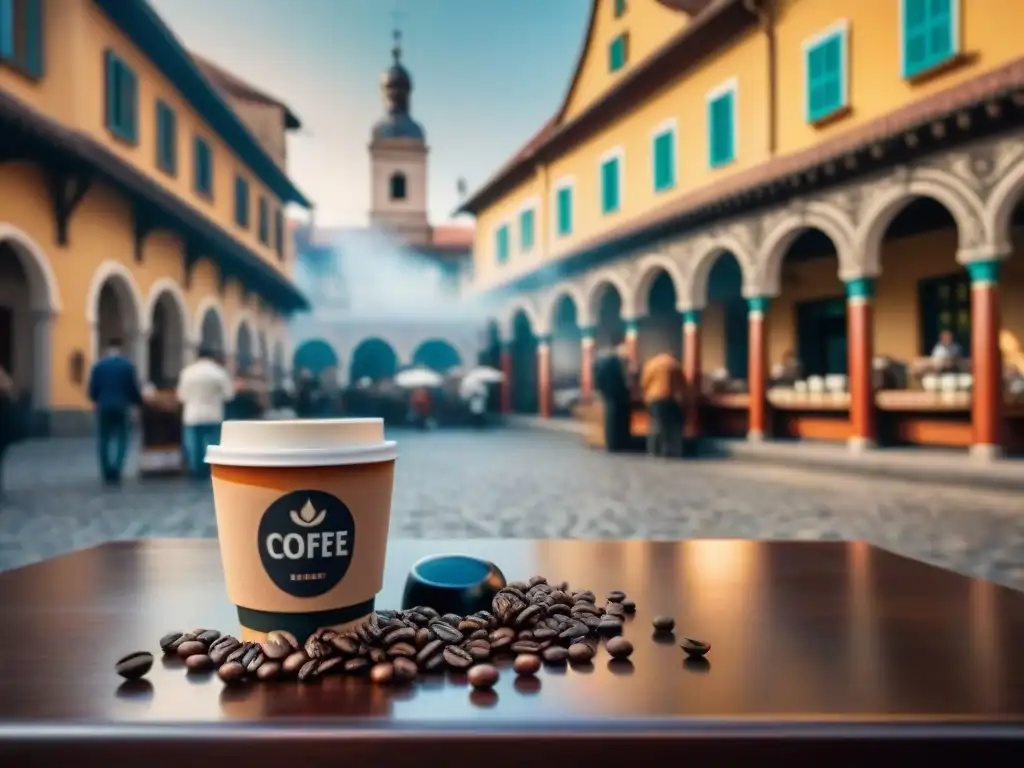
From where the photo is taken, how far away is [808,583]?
1.30m

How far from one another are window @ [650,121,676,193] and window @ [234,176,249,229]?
12.7m

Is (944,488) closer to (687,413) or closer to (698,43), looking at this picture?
(687,413)

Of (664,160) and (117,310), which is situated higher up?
(664,160)

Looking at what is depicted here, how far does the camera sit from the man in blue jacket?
877cm

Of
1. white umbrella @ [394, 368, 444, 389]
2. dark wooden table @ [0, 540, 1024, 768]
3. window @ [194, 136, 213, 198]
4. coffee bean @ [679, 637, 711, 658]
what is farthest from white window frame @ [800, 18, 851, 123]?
white umbrella @ [394, 368, 444, 389]

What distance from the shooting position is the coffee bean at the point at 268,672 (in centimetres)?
85

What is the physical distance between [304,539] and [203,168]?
21375 millimetres

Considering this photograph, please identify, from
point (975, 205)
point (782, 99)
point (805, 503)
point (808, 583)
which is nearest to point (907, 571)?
point (808, 583)

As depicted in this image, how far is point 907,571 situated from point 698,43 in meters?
15.4

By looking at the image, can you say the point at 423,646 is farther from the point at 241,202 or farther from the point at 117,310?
the point at 241,202

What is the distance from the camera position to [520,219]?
2472cm

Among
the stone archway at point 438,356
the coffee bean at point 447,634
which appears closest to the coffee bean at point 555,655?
the coffee bean at point 447,634

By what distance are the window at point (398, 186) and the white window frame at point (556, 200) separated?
74.2 feet

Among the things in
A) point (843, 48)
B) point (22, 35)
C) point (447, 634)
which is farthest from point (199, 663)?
point (22, 35)
